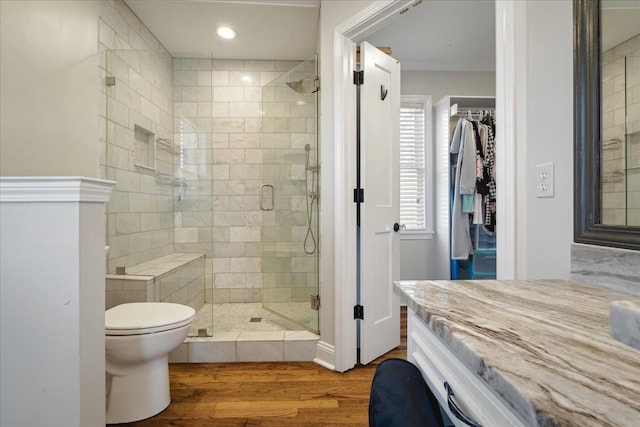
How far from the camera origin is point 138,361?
1.45 m

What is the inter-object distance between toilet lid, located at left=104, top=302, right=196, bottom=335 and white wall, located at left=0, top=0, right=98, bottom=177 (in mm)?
869

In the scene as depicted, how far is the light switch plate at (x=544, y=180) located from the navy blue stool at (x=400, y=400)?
0.74m

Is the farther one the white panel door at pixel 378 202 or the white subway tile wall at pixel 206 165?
the white subway tile wall at pixel 206 165

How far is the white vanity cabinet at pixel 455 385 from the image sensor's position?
427 mm

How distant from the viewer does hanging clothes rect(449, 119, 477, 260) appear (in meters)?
2.66

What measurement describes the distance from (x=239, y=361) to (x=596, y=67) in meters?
2.30

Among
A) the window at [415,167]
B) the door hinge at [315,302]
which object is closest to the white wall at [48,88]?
the door hinge at [315,302]

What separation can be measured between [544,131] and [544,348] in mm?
786

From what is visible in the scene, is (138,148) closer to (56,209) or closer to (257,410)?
(56,209)

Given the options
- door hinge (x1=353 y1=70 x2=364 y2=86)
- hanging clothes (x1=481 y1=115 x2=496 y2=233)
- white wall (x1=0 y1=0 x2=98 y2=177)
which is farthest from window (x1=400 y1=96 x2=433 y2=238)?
white wall (x1=0 y1=0 x2=98 y2=177)

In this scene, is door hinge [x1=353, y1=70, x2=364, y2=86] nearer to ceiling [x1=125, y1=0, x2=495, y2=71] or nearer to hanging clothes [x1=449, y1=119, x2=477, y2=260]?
ceiling [x1=125, y1=0, x2=495, y2=71]

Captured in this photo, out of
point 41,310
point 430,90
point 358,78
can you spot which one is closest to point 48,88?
point 41,310

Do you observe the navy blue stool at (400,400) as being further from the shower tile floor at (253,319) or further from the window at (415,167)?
the window at (415,167)

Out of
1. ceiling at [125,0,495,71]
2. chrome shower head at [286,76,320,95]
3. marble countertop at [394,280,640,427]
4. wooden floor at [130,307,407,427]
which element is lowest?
wooden floor at [130,307,407,427]
